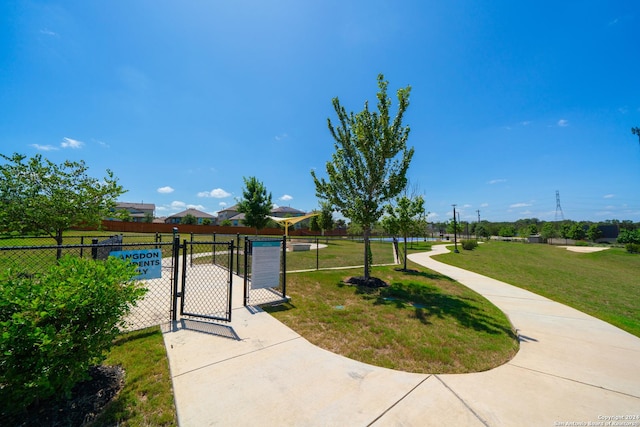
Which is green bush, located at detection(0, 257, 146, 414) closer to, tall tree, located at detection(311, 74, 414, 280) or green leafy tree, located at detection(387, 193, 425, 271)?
tall tree, located at detection(311, 74, 414, 280)

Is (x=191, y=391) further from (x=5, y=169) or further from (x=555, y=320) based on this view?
(x=5, y=169)

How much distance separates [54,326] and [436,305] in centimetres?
738

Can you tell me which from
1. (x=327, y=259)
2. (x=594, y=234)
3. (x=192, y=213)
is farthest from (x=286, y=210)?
(x=594, y=234)

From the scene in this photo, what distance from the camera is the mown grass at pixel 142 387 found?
8.04 feet

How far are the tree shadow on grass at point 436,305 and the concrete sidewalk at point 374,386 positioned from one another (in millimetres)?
779

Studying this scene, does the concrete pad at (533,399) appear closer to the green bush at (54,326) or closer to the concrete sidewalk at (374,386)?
the concrete sidewalk at (374,386)

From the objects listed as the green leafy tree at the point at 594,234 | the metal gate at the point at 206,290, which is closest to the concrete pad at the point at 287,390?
the metal gate at the point at 206,290

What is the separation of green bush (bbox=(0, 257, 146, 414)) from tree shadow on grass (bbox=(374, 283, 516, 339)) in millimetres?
5637

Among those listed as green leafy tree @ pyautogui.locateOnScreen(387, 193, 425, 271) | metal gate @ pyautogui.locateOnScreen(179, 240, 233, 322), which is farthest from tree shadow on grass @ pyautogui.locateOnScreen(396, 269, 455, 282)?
metal gate @ pyautogui.locateOnScreen(179, 240, 233, 322)

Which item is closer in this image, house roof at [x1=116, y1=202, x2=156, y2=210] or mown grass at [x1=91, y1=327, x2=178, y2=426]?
mown grass at [x1=91, y1=327, x2=178, y2=426]

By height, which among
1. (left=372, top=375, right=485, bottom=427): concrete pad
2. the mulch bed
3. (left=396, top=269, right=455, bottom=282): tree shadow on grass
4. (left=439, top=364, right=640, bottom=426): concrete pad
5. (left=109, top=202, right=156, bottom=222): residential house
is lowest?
(left=396, top=269, right=455, bottom=282): tree shadow on grass

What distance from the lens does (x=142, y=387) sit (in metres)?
2.92

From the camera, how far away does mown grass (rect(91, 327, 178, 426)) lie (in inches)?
96.4

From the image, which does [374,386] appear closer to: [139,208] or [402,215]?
[402,215]
